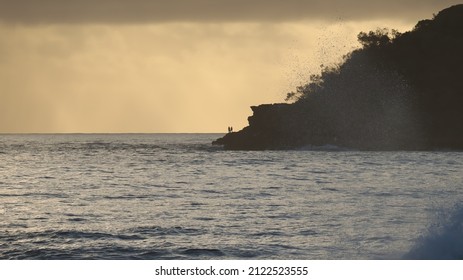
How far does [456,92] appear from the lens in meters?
101

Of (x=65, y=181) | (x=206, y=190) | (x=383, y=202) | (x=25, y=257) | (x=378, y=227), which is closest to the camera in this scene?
(x=25, y=257)

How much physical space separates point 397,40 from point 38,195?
8172cm

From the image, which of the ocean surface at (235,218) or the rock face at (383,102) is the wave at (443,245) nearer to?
the ocean surface at (235,218)

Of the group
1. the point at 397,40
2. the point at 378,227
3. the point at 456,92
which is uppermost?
the point at 397,40

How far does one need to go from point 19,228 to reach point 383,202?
1237 centimetres

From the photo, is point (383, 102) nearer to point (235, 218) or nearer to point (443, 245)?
point (235, 218)

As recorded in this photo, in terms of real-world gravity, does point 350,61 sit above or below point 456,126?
above

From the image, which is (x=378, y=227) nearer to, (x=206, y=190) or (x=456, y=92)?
(x=206, y=190)

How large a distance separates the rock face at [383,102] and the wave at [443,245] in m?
76.9

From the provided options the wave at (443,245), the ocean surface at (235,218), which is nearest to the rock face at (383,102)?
the ocean surface at (235,218)

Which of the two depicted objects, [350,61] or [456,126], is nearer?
[456,126]

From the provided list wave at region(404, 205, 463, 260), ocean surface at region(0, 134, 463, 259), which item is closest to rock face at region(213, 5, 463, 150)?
ocean surface at region(0, 134, 463, 259)
